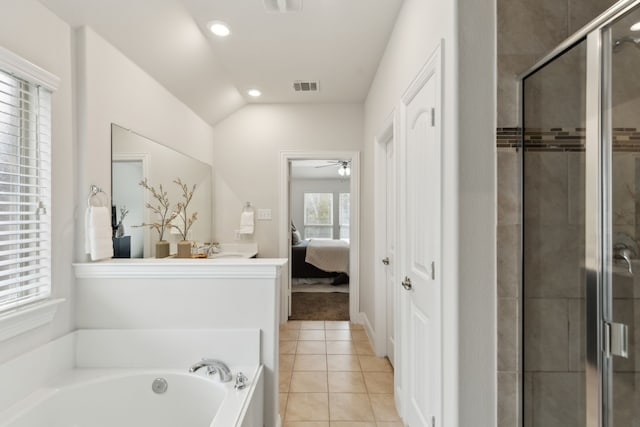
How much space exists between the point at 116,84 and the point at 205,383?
1.82 m

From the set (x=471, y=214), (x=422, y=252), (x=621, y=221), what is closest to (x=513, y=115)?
(x=471, y=214)

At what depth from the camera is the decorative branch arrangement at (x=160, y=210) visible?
2518 millimetres

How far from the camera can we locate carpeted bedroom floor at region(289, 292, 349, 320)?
13.3 feet

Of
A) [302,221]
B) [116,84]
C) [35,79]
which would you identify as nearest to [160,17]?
[116,84]

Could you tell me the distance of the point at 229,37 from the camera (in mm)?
2447

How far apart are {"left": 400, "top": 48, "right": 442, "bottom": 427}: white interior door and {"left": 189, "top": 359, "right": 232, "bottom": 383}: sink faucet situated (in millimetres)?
969

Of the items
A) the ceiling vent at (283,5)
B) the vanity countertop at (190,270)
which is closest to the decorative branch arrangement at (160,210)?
the vanity countertop at (190,270)

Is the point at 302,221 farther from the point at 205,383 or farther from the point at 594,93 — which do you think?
the point at 594,93

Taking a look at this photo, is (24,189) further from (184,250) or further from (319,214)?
(319,214)

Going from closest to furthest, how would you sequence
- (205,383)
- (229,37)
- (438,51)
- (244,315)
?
(438,51)
(205,383)
(244,315)
(229,37)

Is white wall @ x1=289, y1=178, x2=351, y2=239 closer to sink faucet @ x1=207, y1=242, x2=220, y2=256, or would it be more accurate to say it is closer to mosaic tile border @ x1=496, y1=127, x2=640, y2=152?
sink faucet @ x1=207, y1=242, x2=220, y2=256

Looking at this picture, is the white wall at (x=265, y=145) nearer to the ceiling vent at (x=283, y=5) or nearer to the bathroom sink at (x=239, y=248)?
the bathroom sink at (x=239, y=248)

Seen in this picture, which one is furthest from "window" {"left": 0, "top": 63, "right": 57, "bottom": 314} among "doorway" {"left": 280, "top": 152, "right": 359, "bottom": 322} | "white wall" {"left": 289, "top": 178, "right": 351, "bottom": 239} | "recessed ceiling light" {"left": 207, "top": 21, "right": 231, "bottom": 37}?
"white wall" {"left": 289, "top": 178, "right": 351, "bottom": 239}

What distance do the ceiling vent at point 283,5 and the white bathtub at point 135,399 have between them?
2111mm
